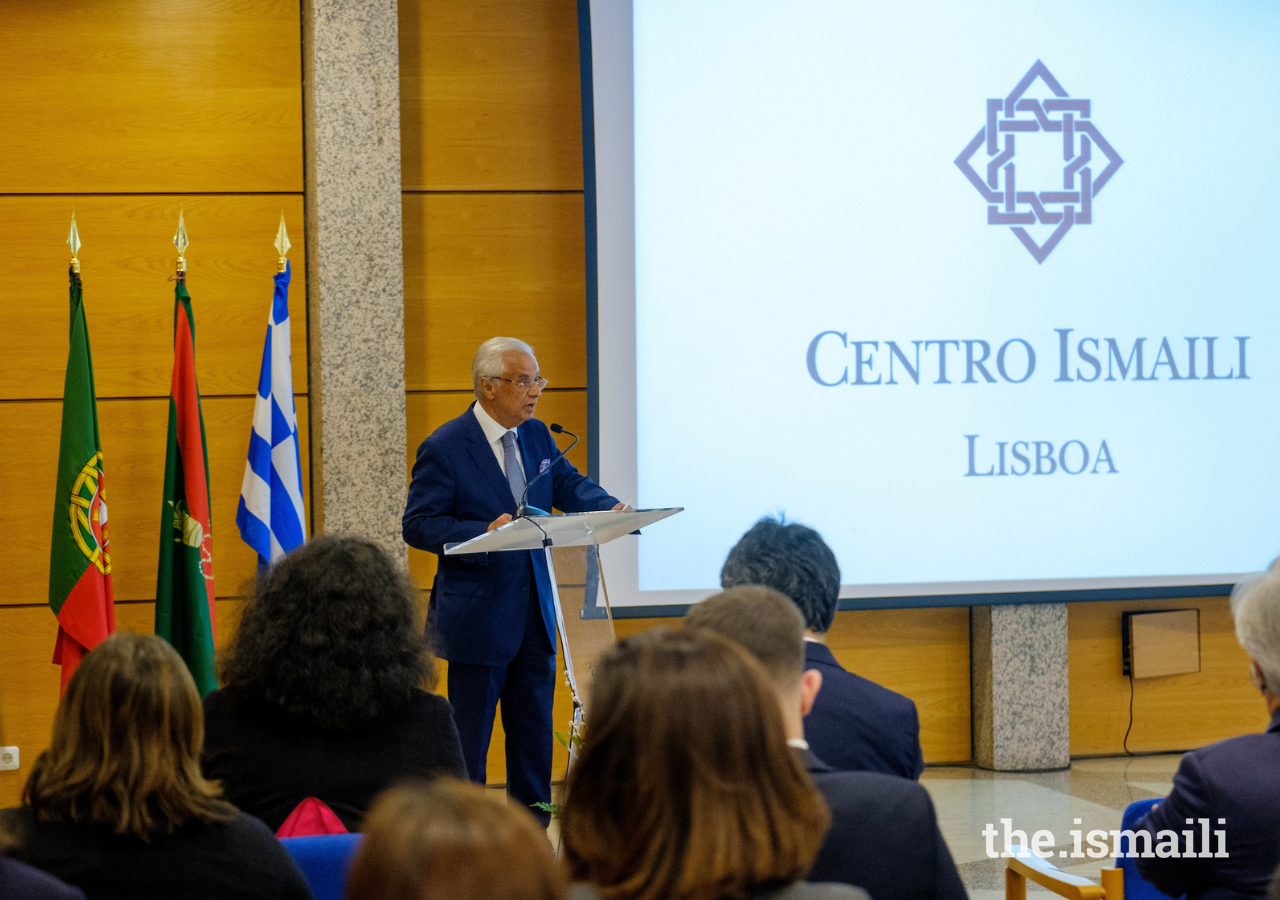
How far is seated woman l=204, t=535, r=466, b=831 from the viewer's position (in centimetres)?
185

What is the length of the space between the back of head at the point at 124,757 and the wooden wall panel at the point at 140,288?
304cm

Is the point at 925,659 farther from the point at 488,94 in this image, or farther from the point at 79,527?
the point at 79,527

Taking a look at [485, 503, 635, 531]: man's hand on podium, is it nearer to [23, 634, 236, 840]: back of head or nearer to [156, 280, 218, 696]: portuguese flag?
[156, 280, 218, 696]: portuguese flag

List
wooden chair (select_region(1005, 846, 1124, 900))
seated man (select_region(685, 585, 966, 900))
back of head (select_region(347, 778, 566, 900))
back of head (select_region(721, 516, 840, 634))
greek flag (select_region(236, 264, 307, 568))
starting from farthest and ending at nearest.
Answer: greek flag (select_region(236, 264, 307, 568))
back of head (select_region(721, 516, 840, 634))
wooden chair (select_region(1005, 846, 1124, 900))
seated man (select_region(685, 585, 966, 900))
back of head (select_region(347, 778, 566, 900))

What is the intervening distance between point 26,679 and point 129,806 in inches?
130

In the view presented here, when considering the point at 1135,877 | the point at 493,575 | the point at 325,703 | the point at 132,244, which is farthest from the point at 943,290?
the point at 325,703

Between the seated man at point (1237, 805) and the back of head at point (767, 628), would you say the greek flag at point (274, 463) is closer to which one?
the back of head at point (767, 628)

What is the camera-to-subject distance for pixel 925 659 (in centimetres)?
470

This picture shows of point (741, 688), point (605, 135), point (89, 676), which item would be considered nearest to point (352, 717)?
point (89, 676)

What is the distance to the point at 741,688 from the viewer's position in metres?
1.02

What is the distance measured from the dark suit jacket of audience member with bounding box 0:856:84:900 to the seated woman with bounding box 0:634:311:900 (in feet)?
0.54

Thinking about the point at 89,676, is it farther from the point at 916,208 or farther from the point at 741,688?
the point at 916,208

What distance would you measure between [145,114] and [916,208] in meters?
2.79

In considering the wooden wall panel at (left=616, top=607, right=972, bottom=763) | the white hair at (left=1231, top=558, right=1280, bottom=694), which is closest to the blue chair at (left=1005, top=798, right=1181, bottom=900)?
the white hair at (left=1231, top=558, right=1280, bottom=694)
